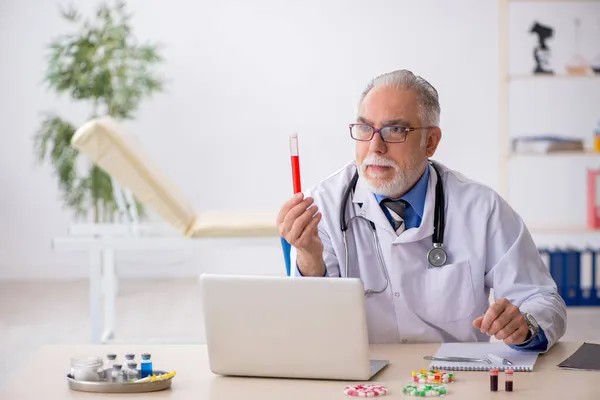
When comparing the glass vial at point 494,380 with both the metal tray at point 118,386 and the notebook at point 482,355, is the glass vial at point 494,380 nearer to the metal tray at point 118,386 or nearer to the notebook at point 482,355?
the notebook at point 482,355

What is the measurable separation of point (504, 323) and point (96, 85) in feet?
14.6

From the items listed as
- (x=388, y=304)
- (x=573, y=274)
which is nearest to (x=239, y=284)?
(x=388, y=304)

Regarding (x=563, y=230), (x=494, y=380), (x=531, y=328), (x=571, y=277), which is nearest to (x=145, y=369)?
(x=494, y=380)

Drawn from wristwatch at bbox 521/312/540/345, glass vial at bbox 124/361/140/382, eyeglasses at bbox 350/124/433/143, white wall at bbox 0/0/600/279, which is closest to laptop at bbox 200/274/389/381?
glass vial at bbox 124/361/140/382

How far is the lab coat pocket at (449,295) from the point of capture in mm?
2271

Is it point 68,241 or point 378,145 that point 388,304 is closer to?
point 378,145

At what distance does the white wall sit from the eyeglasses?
4007mm

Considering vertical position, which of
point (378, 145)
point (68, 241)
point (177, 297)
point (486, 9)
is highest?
point (486, 9)

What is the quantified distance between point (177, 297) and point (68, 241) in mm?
1525

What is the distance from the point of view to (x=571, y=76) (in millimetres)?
5488

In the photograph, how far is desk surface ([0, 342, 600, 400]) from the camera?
1.62 metres

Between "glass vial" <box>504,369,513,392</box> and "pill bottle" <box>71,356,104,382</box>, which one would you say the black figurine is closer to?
"glass vial" <box>504,369,513,392</box>

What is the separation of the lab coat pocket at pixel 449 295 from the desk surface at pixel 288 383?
0.35 metres

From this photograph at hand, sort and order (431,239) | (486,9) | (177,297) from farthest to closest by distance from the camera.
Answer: (486,9)
(177,297)
(431,239)
